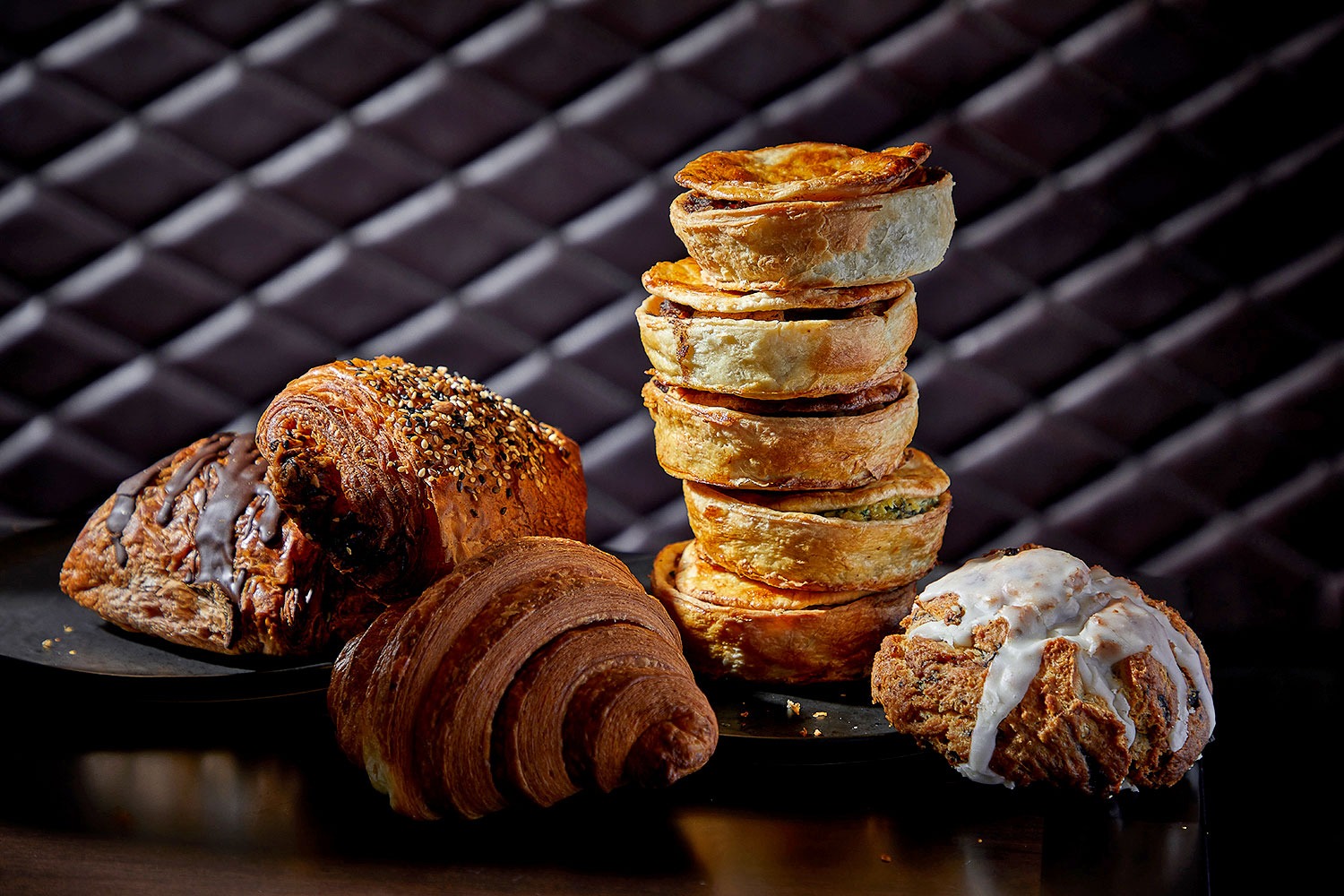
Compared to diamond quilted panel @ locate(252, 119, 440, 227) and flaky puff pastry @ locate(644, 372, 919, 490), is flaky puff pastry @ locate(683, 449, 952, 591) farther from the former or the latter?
diamond quilted panel @ locate(252, 119, 440, 227)

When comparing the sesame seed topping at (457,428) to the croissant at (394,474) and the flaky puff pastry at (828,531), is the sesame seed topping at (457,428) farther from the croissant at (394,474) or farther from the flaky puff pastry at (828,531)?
the flaky puff pastry at (828,531)

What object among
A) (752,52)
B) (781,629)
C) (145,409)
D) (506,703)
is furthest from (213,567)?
(752,52)

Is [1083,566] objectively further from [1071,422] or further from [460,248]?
[460,248]

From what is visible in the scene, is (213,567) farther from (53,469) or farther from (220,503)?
(53,469)

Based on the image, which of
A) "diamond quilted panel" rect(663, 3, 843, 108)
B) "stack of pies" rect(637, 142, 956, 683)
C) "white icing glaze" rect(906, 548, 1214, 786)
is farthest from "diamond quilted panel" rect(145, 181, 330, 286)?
"white icing glaze" rect(906, 548, 1214, 786)

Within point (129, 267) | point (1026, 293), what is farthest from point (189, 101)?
point (1026, 293)

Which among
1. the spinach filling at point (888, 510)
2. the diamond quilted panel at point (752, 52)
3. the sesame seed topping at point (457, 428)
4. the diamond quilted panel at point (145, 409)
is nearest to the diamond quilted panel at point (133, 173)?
the diamond quilted panel at point (145, 409)

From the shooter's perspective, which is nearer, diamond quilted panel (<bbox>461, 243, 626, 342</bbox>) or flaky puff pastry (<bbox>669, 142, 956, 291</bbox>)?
flaky puff pastry (<bbox>669, 142, 956, 291</bbox>)
